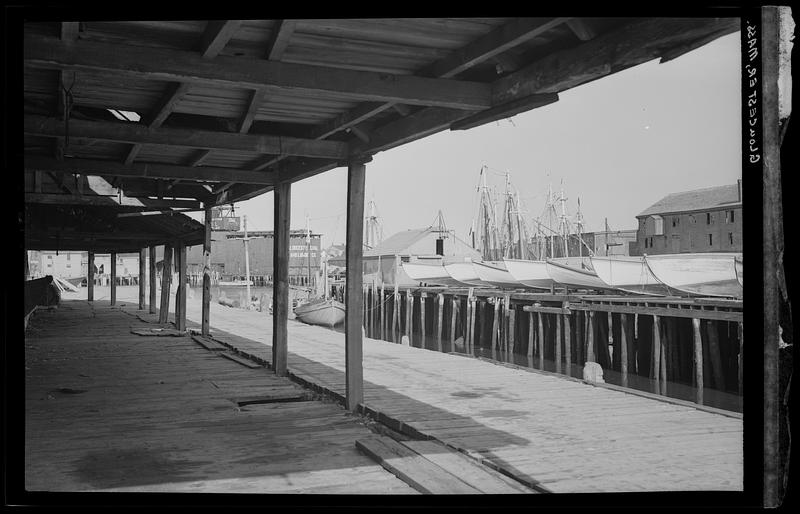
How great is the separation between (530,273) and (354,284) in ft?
87.3

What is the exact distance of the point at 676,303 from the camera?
20172 millimetres

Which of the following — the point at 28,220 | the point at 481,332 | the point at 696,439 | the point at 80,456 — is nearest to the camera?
the point at 80,456

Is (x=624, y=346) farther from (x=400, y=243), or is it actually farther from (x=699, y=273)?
(x=400, y=243)

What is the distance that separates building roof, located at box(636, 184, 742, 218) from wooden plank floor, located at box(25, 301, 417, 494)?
4458cm

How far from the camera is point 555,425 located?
298 inches

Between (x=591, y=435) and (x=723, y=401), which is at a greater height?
(x=591, y=435)

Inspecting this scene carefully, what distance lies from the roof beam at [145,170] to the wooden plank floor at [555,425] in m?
3.21

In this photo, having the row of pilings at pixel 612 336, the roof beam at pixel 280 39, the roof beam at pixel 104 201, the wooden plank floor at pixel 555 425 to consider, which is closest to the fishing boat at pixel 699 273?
the row of pilings at pixel 612 336

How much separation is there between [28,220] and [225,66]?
13767mm

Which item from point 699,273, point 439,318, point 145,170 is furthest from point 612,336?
point 145,170

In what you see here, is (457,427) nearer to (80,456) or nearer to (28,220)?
(80,456)

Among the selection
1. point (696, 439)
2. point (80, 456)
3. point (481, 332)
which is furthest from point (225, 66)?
point (481, 332)

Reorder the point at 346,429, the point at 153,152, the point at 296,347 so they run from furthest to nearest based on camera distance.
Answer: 1. the point at 296,347
2. the point at 153,152
3. the point at 346,429

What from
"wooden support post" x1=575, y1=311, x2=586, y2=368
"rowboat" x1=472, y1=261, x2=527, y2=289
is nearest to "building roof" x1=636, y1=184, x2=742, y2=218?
"rowboat" x1=472, y1=261, x2=527, y2=289
